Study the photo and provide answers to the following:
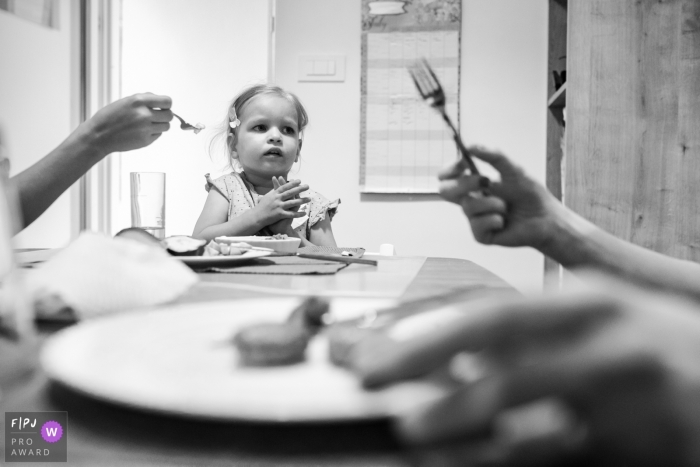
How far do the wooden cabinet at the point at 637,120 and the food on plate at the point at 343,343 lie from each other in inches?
64.8

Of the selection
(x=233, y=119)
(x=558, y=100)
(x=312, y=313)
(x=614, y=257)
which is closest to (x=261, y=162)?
Result: (x=233, y=119)

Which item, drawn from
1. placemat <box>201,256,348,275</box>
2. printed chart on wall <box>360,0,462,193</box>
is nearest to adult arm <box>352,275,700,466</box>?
placemat <box>201,256,348,275</box>

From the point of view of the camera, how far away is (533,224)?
2.36 ft

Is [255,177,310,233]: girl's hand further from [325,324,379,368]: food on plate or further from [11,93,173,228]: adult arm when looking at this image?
[325,324,379,368]: food on plate

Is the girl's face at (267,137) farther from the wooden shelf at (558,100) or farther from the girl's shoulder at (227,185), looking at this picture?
the wooden shelf at (558,100)

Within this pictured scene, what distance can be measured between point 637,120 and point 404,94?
4.52 ft

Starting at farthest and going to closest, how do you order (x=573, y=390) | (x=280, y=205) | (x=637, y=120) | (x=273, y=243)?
1. (x=637, y=120)
2. (x=280, y=205)
3. (x=273, y=243)
4. (x=573, y=390)

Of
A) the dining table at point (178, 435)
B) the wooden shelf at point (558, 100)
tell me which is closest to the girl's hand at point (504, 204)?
the dining table at point (178, 435)

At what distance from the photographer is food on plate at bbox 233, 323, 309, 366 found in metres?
0.27

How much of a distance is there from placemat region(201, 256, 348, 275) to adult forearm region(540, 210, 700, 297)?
0.31 m

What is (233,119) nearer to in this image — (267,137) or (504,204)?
(267,137)

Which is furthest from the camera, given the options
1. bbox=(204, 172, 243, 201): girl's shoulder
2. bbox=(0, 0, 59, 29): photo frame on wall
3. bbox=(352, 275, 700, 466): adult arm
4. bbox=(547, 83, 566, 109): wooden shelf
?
A: bbox=(547, 83, 566, 109): wooden shelf

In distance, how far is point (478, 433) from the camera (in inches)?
6.2

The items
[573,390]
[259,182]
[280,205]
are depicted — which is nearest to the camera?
[573,390]
